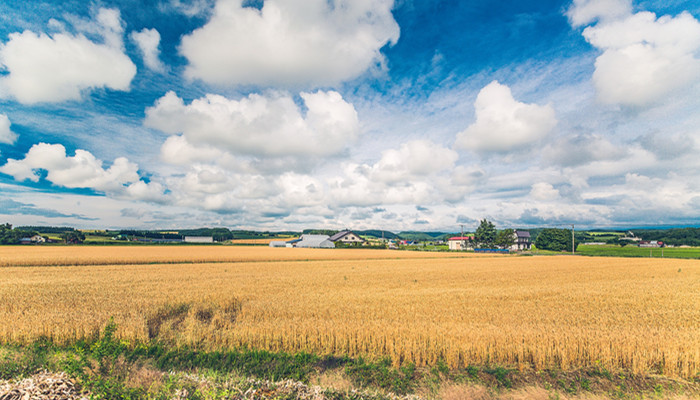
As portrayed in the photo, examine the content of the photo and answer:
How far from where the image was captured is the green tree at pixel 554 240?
114062mm

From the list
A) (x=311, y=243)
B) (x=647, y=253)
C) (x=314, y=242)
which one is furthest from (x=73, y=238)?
(x=647, y=253)

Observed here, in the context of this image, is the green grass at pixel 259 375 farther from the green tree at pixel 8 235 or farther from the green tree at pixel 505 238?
the green tree at pixel 8 235

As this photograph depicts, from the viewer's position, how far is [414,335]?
9.67 m

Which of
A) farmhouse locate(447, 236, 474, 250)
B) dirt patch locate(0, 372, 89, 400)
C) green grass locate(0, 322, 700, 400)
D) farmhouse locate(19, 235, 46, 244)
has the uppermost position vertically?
dirt patch locate(0, 372, 89, 400)

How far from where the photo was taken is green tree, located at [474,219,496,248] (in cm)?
11706

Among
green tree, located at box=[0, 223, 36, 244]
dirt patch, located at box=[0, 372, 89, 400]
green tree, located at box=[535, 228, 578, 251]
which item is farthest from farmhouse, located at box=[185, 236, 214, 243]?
dirt patch, located at box=[0, 372, 89, 400]

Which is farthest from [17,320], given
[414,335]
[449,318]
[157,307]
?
[449,318]

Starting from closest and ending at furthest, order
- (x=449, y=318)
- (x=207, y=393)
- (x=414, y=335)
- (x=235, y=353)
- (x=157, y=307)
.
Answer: (x=207, y=393) < (x=235, y=353) < (x=414, y=335) < (x=449, y=318) < (x=157, y=307)

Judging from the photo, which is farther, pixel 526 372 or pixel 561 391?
pixel 526 372

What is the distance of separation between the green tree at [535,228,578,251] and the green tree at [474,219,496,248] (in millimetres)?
21043

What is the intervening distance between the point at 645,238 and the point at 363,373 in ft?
690

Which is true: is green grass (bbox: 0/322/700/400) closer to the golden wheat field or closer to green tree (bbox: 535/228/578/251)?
the golden wheat field

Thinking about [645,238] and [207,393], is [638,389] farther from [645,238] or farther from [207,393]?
[645,238]

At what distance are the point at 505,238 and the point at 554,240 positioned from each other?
2066cm
